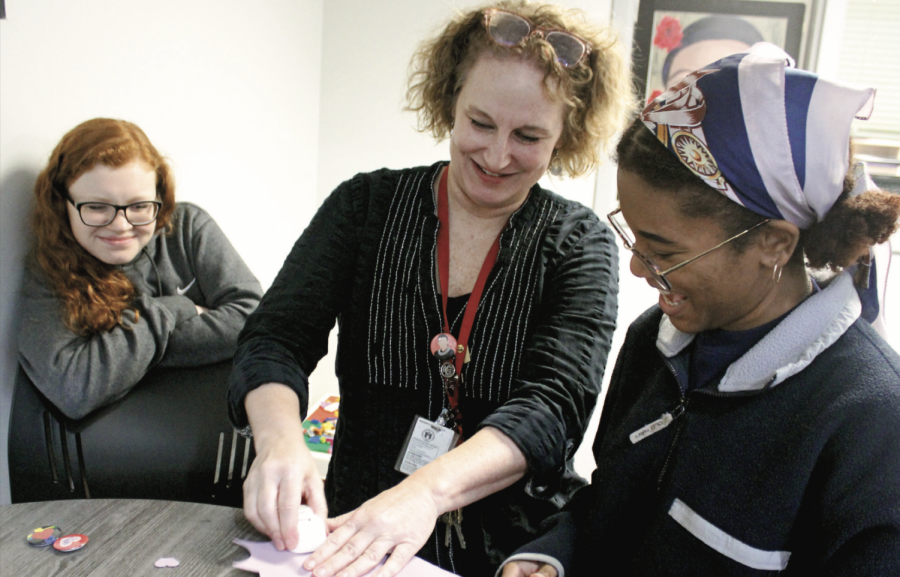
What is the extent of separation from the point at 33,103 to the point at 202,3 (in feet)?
2.75

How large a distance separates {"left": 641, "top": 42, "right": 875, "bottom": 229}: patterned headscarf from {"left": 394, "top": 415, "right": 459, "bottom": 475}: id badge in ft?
2.30

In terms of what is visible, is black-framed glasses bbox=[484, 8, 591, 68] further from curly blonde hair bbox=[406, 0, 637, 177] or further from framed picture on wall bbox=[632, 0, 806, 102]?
framed picture on wall bbox=[632, 0, 806, 102]

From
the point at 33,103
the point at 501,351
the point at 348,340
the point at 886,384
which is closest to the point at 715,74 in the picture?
the point at 886,384

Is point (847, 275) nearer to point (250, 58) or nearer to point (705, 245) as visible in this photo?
point (705, 245)

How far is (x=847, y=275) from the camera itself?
899mm

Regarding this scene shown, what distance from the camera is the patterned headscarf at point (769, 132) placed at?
2.64ft

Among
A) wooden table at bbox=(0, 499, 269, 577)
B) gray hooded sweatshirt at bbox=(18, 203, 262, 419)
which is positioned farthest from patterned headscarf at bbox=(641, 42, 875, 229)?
gray hooded sweatshirt at bbox=(18, 203, 262, 419)

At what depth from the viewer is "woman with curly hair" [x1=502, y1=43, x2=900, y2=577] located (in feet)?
2.58

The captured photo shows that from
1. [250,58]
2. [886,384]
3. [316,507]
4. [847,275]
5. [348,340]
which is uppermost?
[250,58]

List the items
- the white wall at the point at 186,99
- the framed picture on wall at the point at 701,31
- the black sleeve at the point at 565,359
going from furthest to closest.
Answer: the framed picture on wall at the point at 701,31 < the white wall at the point at 186,99 < the black sleeve at the point at 565,359

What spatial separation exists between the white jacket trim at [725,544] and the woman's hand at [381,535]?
37 cm

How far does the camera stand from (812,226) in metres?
0.89

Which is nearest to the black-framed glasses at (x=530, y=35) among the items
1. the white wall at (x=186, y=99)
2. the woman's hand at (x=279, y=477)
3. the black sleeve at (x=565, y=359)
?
the black sleeve at (x=565, y=359)

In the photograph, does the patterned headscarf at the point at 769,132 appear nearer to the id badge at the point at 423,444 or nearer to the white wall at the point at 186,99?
the id badge at the point at 423,444
